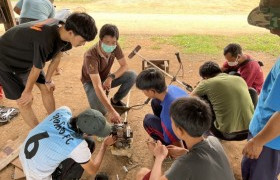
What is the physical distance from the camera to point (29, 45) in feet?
11.2

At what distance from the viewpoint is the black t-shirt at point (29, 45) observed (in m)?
3.35

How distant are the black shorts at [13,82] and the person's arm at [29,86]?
150 mm

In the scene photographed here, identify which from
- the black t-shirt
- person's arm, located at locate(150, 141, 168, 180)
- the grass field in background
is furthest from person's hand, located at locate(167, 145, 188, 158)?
the grass field in background

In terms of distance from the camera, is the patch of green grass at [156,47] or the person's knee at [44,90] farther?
the patch of green grass at [156,47]

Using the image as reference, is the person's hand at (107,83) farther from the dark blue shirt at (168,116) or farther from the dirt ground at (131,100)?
the dark blue shirt at (168,116)

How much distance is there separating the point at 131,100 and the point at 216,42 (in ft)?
12.0

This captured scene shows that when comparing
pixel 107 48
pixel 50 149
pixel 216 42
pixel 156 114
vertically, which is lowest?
pixel 216 42

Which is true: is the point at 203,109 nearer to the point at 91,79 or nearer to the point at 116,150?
the point at 116,150

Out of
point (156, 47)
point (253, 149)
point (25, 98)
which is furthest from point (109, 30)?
point (156, 47)

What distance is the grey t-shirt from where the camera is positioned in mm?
2057

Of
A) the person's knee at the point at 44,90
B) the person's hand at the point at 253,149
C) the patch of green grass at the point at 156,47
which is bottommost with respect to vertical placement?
the patch of green grass at the point at 156,47

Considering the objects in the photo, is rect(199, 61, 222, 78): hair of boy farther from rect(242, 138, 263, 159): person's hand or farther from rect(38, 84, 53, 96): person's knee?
rect(38, 84, 53, 96): person's knee

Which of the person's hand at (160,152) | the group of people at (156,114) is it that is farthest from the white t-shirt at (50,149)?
the person's hand at (160,152)

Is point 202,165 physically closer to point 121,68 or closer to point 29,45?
point 29,45
